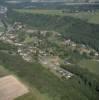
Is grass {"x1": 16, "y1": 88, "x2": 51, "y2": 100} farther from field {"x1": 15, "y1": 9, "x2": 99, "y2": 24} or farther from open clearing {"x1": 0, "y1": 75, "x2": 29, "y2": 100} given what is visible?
field {"x1": 15, "y1": 9, "x2": 99, "y2": 24}

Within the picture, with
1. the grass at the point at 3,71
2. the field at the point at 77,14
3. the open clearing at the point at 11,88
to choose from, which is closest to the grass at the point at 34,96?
the open clearing at the point at 11,88

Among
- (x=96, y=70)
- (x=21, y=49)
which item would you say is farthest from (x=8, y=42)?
(x=96, y=70)

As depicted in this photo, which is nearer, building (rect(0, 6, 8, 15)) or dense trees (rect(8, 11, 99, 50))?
dense trees (rect(8, 11, 99, 50))

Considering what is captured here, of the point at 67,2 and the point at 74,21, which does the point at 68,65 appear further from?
the point at 67,2

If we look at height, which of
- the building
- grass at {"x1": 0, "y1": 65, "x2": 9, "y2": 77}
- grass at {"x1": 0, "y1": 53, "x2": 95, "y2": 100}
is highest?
grass at {"x1": 0, "y1": 65, "x2": 9, "y2": 77}

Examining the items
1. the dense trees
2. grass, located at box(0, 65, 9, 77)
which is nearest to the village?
the dense trees

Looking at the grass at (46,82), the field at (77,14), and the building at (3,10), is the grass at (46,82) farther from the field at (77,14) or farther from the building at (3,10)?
the building at (3,10)
